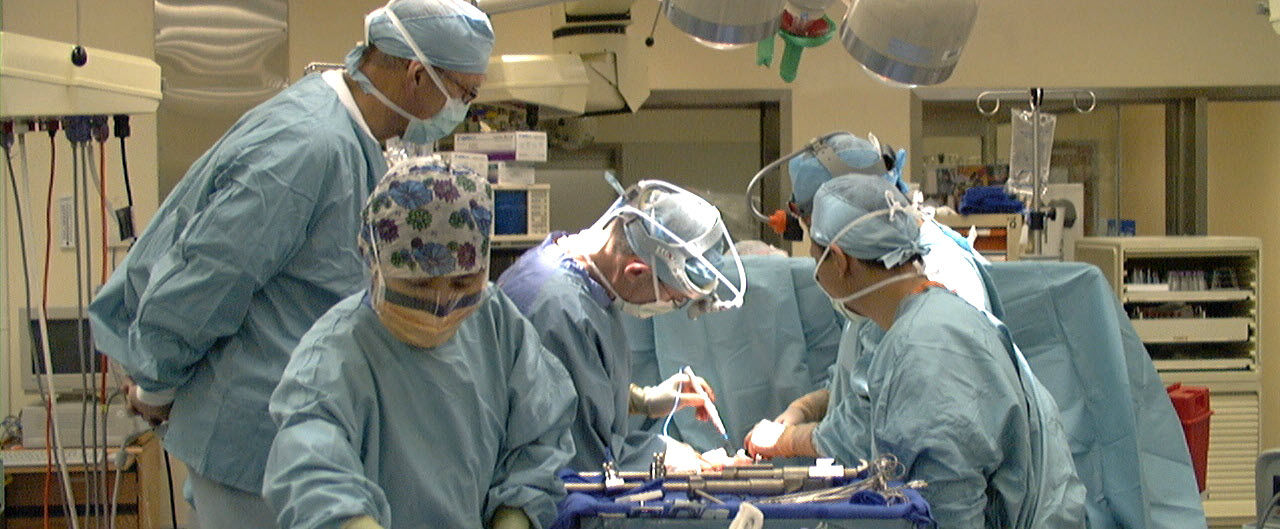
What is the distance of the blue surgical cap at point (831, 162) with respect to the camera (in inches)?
106

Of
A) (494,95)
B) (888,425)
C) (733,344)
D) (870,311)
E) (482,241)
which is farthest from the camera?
(494,95)

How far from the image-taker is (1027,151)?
13.1 feet

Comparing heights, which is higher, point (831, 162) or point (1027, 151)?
point (1027, 151)

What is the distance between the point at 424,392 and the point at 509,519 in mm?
189

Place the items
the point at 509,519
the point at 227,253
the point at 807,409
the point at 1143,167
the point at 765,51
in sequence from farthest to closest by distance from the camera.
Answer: the point at 1143,167 < the point at 807,409 < the point at 765,51 < the point at 227,253 < the point at 509,519

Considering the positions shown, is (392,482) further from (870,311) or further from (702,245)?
(870,311)

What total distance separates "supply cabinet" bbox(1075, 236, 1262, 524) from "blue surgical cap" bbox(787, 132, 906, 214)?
218 centimetres

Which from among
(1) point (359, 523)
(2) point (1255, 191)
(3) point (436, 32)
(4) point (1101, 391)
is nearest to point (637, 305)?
(3) point (436, 32)

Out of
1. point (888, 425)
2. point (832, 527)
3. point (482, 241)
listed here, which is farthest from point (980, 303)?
point (482, 241)

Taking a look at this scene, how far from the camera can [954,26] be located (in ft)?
6.12

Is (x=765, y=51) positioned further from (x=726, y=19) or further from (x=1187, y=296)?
(x=1187, y=296)

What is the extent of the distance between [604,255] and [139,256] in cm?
75

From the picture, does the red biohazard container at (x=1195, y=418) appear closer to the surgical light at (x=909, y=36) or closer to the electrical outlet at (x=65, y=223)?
the surgical light at (x=909, y=36)

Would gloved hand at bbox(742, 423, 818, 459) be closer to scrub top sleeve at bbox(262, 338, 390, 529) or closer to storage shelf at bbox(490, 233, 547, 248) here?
scrub top sleeve at bbox(262, 338, 390, 529)
